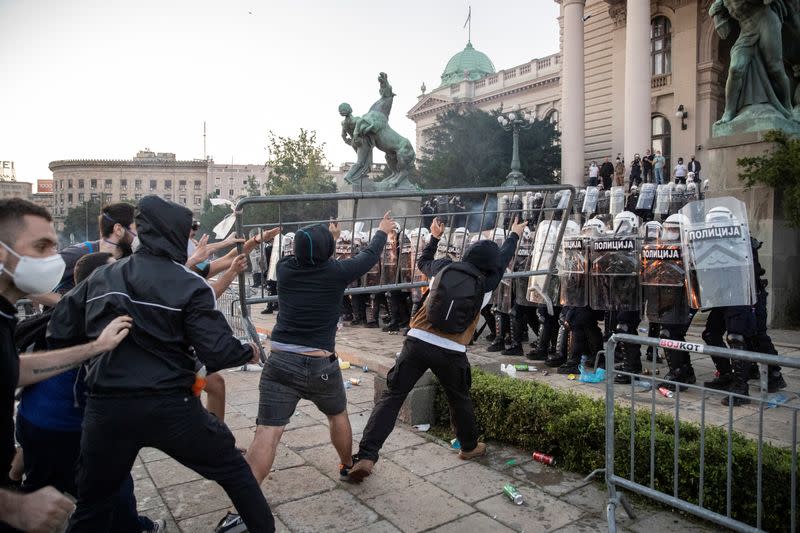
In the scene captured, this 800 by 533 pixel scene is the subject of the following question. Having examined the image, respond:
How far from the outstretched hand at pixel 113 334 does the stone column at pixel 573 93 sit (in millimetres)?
26790

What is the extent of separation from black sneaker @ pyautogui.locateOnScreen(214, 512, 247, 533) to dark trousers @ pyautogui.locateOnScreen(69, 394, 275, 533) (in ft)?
2.44

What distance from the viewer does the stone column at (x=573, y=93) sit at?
2747 centimetres

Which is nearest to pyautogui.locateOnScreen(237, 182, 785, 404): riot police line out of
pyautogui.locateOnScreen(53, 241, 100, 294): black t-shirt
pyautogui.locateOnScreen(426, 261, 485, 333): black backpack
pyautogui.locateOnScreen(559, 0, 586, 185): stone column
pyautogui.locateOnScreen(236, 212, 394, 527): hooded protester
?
pyautogui.locateOnScreen(236, 212, 394, 527): hooded protester

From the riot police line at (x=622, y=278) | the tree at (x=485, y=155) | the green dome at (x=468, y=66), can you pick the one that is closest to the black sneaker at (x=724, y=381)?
the riot police line at (x=622, y=278)

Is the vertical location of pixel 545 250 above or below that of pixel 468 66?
below

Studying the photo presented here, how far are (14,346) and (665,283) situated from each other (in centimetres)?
593

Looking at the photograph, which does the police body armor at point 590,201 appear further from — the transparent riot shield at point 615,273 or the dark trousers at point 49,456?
the dark trousers at point 49,456

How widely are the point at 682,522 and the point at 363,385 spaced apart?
166 inches

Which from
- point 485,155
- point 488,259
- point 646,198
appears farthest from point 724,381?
point 485,155

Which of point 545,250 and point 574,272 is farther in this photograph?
point 574,272

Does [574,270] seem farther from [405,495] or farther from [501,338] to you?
[405,495]

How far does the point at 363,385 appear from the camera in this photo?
283 inches

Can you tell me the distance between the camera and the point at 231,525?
3.47 meters

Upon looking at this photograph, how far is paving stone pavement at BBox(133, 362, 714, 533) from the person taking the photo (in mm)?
3629
